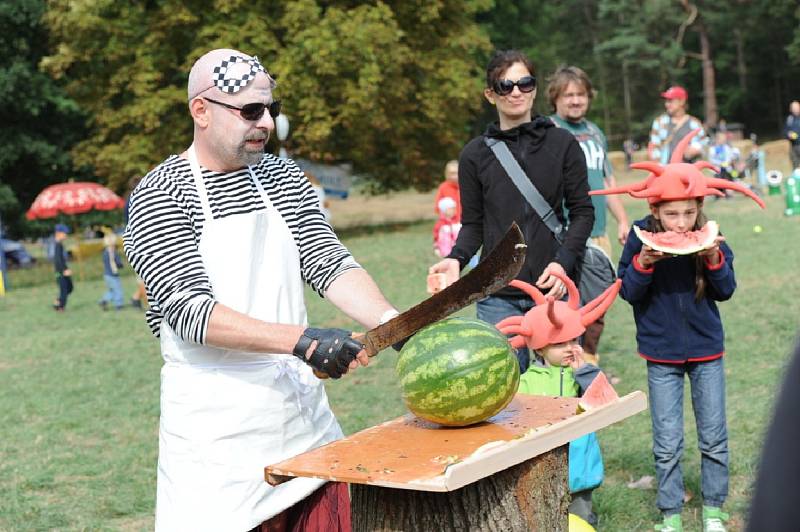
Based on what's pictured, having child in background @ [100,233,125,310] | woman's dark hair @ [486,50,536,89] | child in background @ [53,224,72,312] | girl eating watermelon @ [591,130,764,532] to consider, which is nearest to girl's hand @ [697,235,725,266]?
girl eating watermelon @ [591,130,764,532]

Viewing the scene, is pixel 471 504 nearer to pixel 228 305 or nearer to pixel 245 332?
pixel 245 332

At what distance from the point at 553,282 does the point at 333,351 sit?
225 centimetres

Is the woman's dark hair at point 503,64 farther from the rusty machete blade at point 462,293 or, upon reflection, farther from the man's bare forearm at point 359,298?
the rusty machete blade at point 462,293

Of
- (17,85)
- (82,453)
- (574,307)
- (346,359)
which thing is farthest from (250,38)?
(346,359)

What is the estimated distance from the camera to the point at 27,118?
26.8m

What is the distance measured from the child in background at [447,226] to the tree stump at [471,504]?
1008 centimetres

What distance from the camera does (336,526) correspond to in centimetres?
366

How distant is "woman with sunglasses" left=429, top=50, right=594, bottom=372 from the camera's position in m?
5.25

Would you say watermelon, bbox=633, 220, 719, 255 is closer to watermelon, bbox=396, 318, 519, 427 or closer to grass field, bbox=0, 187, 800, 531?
grass field, bbox=0, 187, 800, 531

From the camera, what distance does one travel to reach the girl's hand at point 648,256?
4.75m

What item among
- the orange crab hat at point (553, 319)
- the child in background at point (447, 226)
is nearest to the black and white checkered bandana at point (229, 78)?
the orange crab hat at point (553, 319)

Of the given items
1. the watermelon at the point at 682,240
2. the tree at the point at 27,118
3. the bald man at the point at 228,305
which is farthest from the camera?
the tree at the point at 27,118

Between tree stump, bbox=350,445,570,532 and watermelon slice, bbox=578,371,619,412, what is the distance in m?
0.20

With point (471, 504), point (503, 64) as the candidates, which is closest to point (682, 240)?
point (503, 64)
